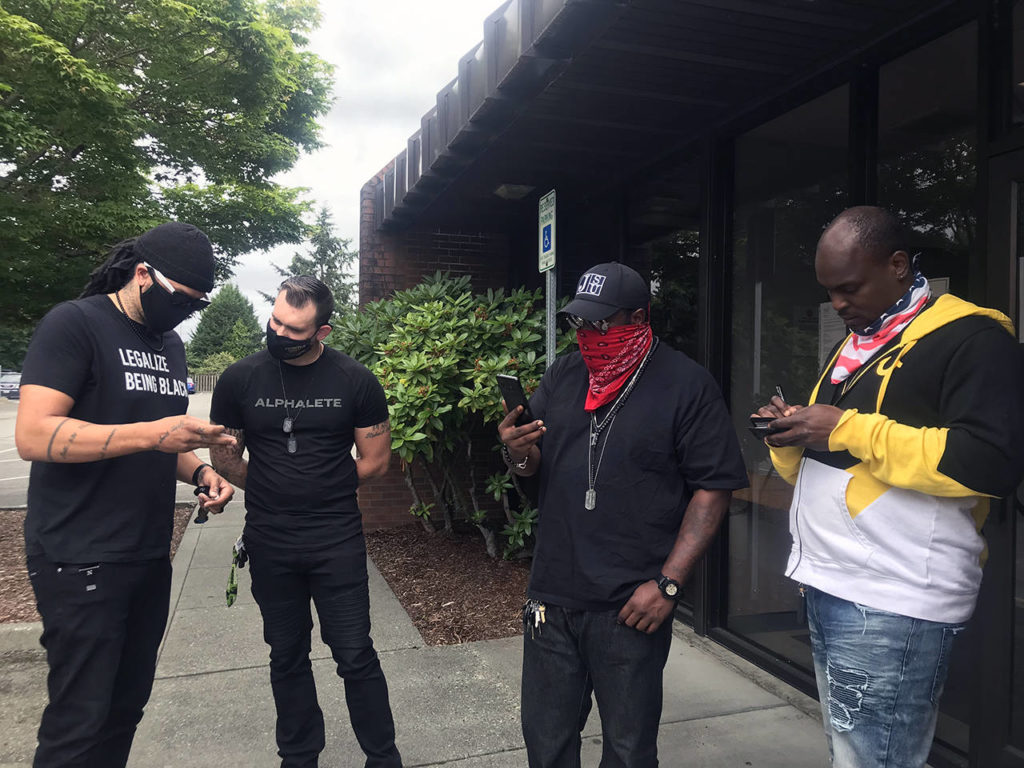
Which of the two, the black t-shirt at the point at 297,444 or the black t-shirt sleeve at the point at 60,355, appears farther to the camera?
the black t-shirt at the point at 297,444

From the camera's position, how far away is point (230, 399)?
2814 millimetres

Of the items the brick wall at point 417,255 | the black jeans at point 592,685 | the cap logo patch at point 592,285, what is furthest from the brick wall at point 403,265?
the cap logo patch at point 592,285

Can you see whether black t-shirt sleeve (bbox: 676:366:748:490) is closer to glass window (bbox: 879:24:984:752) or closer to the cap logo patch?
the cap logo patch

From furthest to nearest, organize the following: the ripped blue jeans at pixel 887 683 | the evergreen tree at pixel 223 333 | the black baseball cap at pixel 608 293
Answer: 1. the evergreen tree at pixel 223 333
2. the black baseball cap at pixel 608 293
3. the ripped blue jeans at pixel 887 683

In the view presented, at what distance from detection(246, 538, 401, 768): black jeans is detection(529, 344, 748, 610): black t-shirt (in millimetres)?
921

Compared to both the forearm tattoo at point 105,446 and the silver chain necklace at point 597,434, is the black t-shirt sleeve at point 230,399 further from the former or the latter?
the silver chain necklace at point 597,434

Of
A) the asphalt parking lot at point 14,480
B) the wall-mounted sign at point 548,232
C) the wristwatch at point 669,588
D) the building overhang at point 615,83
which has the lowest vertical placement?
the asphalt parking lot at point 14,480

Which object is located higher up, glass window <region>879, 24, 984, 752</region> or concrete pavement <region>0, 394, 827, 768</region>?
glass window <region>879, 24, 984, 752</region>

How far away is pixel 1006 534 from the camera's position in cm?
257

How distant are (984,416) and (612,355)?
975 mm

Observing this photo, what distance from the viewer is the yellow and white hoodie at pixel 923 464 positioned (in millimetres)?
1598

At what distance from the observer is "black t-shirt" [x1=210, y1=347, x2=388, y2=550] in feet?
9.04

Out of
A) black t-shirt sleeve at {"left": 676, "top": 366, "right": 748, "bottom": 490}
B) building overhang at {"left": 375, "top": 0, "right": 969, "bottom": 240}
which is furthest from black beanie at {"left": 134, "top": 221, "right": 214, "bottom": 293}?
building overhang at {"left": 375, "top": 0, "right": 969, "bottom": 240}

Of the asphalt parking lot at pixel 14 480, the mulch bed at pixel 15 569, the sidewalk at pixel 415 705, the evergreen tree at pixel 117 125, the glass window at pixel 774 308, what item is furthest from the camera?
the asphalt parking lot at pixel 14 480
